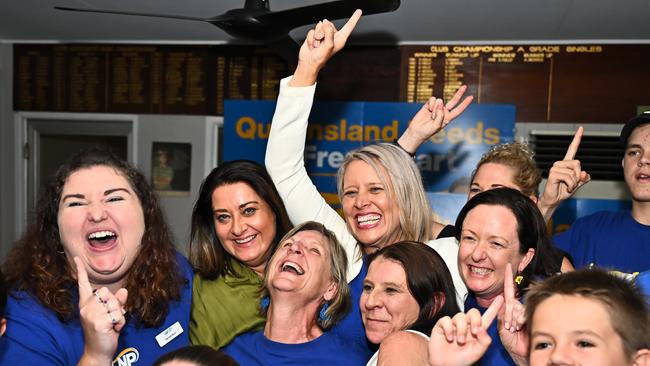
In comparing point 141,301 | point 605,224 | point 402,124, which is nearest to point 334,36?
point 141,301

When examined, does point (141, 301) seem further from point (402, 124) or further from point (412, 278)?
point (402, 124)

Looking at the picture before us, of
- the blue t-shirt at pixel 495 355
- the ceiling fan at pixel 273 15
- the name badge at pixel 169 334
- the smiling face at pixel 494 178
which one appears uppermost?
the ceiling fan at pixel 273 15

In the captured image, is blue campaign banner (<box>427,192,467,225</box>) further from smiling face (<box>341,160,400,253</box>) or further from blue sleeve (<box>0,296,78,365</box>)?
blue sleeve (<box>0,296,78,365</box>)

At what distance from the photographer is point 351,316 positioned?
83.4 inches

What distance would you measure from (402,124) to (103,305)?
262 centimetres

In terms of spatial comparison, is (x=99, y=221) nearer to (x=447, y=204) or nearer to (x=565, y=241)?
(x=565, y=241)

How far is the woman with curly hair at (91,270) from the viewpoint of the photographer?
5.61 ft

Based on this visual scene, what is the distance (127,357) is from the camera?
1875 mm

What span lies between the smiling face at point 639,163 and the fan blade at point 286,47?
173 cm

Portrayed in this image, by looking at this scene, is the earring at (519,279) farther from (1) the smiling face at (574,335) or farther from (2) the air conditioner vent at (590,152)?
(2) the air conditioner vent at (590,152)

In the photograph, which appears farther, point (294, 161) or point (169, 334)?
point (294, 161)

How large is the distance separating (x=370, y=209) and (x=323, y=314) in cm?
44

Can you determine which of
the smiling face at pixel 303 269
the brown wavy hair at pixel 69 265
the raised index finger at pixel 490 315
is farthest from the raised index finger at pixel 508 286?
the brown wavy hair at pixel 69 265

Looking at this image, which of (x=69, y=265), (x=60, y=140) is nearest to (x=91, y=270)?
(x=69, y=265)
